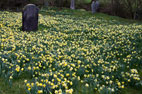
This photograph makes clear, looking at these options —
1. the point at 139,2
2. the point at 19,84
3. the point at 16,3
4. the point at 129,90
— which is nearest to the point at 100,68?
the point at 129,90

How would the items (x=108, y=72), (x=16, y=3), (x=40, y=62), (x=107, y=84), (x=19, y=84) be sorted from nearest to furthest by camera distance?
(x=19, y=84)
(x=107, y=84)
(x=108, y=72)
(x=40, y=62)
(x=16, y=3)

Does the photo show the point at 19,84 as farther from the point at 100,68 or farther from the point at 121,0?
the point at 121,0

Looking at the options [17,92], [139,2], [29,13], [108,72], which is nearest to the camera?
[17,92]

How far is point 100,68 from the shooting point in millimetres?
4855

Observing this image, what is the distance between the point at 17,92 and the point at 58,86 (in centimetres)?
98

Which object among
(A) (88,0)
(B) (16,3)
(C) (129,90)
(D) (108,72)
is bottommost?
(C) (129,90)

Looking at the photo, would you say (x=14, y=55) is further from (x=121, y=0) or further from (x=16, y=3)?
(x=121, y=0)

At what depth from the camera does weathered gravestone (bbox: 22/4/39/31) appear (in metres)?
9.53

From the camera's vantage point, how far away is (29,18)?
9688 millimetres

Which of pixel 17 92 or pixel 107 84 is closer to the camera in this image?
pixel 17 92

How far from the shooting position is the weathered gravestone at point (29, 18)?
9531 millimetres

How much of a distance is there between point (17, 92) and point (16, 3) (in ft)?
66.4

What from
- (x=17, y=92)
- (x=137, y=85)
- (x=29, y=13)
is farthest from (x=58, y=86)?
(x=29, y=13)

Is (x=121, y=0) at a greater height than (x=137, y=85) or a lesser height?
greater
